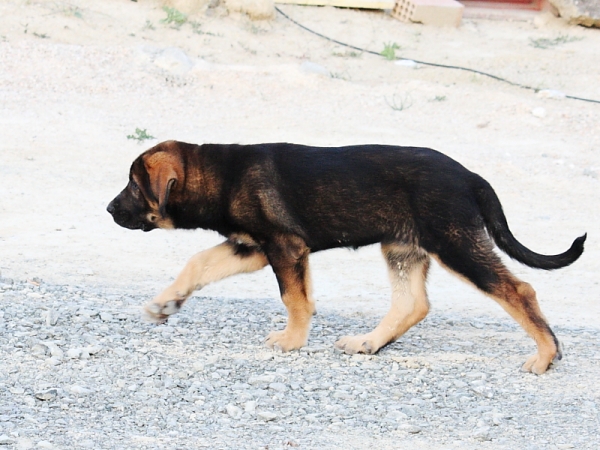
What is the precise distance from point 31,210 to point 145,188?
3.84 metres

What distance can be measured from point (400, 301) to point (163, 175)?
1602mm

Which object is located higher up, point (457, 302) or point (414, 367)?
point (414, 367)

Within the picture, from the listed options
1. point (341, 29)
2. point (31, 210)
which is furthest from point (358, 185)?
point (341, 29)

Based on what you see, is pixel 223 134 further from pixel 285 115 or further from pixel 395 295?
pixel 395 295

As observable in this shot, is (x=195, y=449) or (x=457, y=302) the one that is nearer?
(x=195, y=449)

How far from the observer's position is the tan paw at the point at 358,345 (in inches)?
228

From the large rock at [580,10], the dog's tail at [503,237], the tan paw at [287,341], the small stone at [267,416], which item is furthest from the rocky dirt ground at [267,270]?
the dog's tail at [503,237]

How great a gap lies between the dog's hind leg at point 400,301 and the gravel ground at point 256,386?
10 centimetres

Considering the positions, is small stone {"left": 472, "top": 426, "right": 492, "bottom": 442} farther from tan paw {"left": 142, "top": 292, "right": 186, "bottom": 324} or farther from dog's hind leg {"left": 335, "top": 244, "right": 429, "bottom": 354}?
tan paw {"left": 142, "top": 292, "right": 186, "bottom": 324}

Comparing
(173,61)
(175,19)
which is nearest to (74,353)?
(173,61)

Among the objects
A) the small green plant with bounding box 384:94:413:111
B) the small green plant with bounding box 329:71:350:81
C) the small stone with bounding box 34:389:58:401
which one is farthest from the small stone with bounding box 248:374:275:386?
the small green plant with bounding box 329:71:350:81

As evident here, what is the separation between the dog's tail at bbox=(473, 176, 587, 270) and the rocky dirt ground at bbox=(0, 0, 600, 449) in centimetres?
58

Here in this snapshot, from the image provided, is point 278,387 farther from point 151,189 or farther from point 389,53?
point 389,53

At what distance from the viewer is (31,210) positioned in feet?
30.5
